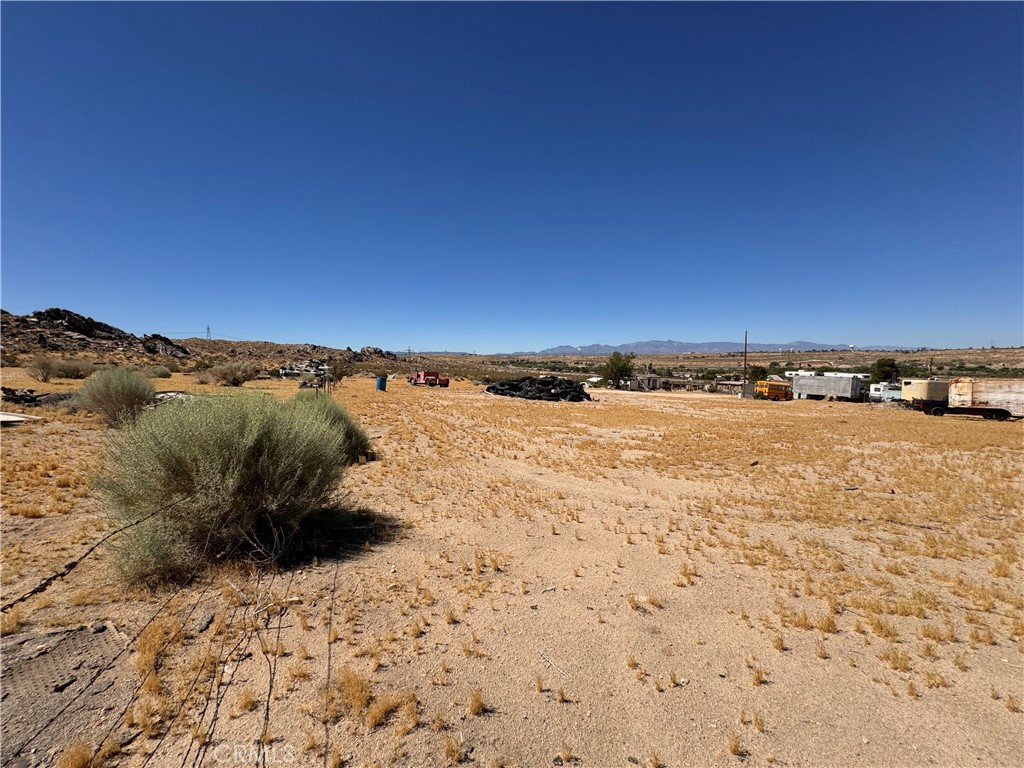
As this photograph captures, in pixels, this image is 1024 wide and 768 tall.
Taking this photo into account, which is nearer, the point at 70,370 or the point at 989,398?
the point at 989,398

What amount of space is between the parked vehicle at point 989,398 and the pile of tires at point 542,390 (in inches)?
878

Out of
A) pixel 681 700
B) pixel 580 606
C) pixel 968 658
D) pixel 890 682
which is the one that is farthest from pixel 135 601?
pixel 968 658

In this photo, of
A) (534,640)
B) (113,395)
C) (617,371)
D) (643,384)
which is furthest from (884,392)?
(113,395)

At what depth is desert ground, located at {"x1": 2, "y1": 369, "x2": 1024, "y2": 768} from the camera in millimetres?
2674

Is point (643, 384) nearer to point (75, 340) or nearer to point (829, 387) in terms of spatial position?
point (829, 387)

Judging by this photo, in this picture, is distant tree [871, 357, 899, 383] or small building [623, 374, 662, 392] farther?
small building [623, 374, 662, 392]

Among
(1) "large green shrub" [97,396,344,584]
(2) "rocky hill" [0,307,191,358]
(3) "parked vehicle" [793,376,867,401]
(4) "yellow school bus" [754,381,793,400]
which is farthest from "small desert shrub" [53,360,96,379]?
(3) "parked vehicle" [793,376,867,401]

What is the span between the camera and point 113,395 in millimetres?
12719

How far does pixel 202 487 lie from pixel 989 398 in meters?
35.6

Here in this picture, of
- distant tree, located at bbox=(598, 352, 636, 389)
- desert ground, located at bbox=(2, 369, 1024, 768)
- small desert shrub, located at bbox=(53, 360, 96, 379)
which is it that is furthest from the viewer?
distant tree, located at bbox=(598, 352, 636, 389)

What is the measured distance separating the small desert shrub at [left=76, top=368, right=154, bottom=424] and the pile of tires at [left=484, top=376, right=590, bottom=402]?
80.7ft

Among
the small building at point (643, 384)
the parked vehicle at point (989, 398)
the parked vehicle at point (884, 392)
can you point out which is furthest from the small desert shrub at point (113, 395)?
the parked vehicle at point (884, 392)

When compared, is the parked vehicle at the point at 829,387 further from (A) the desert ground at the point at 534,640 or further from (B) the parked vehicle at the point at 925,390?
(A) the desert ground at the point at 534,640

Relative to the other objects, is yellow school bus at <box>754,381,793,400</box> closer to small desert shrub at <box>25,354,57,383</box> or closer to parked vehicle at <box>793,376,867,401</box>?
parked vehicle at <box>793,376,867,401</box>
